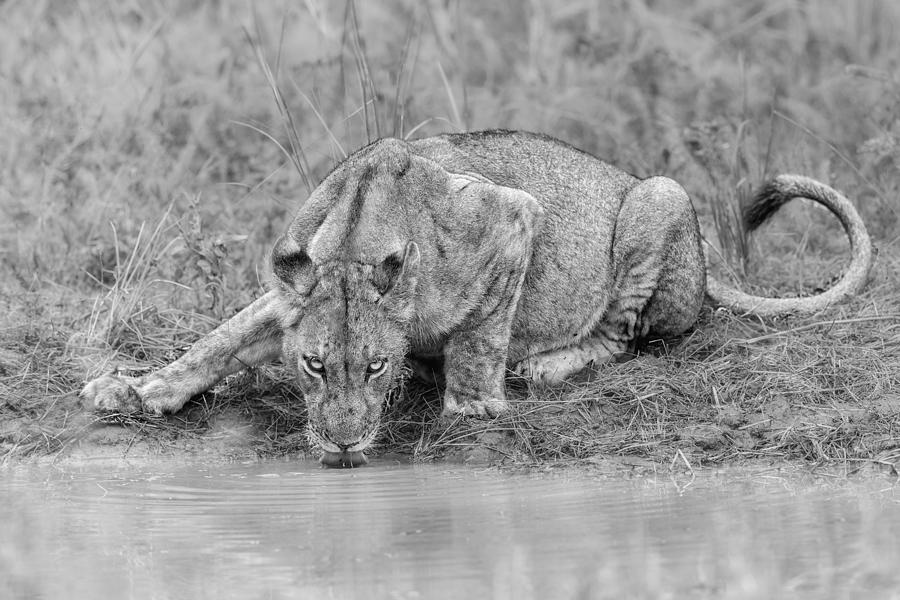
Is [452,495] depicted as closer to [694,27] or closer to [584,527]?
[584,527]

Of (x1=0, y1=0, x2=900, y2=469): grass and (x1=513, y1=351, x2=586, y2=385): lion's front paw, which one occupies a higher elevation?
(x1=0, y1=0, x2=900, y2=469): grass

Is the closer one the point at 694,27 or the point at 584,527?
the point at 584,527

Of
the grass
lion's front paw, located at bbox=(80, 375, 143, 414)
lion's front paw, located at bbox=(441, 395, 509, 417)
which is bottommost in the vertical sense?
lion's front paw, located at bbox=(80, 375, 143, 414)

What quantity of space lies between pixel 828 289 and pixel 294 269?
13.1 feet

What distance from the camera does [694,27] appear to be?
14.8 m

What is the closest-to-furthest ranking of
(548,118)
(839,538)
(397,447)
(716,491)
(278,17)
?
(839,538), (716,491), (397,447), (548,118), (278,17)

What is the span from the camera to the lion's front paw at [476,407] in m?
7.67

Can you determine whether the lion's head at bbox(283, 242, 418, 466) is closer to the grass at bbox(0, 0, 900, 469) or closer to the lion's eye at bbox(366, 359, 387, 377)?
the lion's eye at bbox(366, 359, 387, 377)

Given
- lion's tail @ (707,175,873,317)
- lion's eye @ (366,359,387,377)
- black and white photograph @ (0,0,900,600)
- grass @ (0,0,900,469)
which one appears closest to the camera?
black and white photograph @ (0,0,900,600)

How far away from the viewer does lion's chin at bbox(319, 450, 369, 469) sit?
278 inches

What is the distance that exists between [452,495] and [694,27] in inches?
385

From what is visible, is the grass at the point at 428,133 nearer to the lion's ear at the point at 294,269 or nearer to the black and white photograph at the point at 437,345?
the black and white photograph at the point at 437,345

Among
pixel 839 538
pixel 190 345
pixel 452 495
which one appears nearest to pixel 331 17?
pixel 190 345

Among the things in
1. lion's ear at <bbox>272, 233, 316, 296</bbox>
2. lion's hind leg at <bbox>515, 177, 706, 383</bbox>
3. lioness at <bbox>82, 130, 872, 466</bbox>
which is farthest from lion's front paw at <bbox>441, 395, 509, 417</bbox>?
lion's ear at <bbox>272, 233, 316, 296</bbox>
